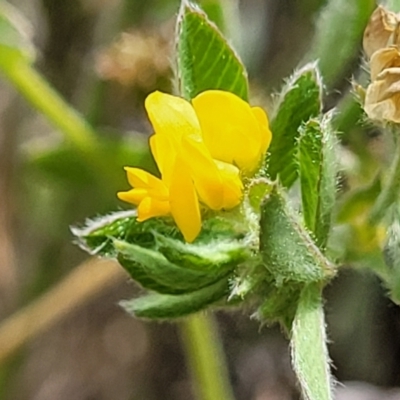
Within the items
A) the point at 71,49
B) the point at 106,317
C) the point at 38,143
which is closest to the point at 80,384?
the point at 106,317

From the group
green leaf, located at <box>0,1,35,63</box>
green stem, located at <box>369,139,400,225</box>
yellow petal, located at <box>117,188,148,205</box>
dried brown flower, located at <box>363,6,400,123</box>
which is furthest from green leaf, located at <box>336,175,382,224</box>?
green leaf, located at <box>0,1,35,63</box>

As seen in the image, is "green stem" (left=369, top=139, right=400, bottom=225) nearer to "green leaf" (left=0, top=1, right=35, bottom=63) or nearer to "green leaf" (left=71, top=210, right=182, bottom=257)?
"green leaf" (left=71, top=210, right=182, bottom=257)

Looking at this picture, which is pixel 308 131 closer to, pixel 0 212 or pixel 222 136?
pixel 222 136

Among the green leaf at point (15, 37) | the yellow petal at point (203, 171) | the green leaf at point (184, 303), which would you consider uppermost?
the green leaf at point (15, 37)

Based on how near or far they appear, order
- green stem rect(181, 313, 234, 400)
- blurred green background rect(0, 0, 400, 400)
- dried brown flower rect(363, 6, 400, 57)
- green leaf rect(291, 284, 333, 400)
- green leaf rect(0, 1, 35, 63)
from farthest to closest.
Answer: blurred green background rect(0, 0, 400, 400)
green stem rect(181, 313, 234, 400)
green leaf rect(0, 1, 35, 63)
dried brown flower rect(363, 6, 400, 57)
green leaf rect(291, 284, 333, 400)

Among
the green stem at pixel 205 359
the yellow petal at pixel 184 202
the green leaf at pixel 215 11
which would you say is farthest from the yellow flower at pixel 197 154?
the green stem at pixel 205 359

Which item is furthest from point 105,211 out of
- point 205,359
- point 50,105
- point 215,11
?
point 215,11

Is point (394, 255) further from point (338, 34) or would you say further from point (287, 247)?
point (338, 34)

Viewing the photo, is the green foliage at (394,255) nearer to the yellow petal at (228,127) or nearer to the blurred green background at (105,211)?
the yellow petal at (228,127)
